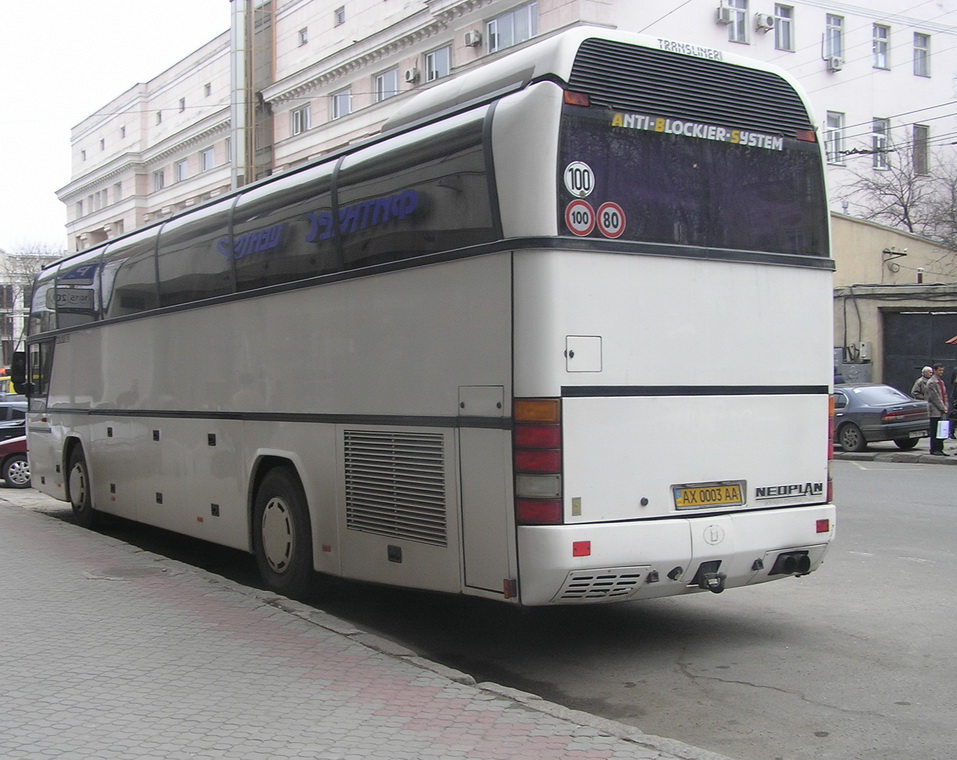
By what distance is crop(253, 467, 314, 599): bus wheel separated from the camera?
8539mm

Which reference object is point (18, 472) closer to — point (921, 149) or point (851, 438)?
point (851, 438)

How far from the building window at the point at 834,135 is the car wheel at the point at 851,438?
20.7 meters

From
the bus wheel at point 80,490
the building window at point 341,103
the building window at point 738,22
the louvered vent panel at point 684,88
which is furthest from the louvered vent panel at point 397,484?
the building window at point 341,103

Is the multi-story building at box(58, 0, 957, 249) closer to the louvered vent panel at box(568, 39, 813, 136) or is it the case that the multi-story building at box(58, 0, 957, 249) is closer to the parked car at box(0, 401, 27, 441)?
the parked car at box(0, 401, 27, 441)

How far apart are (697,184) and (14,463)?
18702mm

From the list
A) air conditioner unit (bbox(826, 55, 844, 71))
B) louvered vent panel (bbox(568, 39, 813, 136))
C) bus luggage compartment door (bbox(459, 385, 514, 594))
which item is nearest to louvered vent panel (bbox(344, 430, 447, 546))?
bus luggage compartment door (bbox(459, 385, 514, 594))

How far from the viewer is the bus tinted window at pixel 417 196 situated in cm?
654

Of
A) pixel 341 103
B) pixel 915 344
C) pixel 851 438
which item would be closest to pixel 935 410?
pixel 851 438

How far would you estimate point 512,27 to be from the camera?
123 ft

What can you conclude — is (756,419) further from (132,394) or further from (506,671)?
(132,394)

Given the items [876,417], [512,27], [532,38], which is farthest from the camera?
[512,27]

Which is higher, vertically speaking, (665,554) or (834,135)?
(834,135)

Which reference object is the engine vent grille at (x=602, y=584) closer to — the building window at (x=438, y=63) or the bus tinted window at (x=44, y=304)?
the bus tinted window at (x=44, y=304)

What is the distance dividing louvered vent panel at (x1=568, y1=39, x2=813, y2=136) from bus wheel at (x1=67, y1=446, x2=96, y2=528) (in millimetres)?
9536
